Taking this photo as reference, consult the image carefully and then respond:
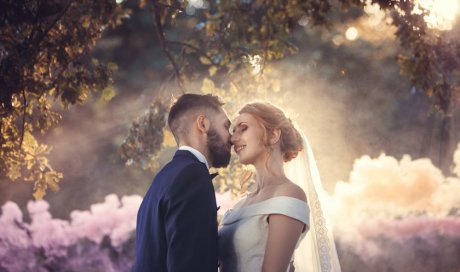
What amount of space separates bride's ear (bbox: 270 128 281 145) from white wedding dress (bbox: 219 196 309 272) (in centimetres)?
36

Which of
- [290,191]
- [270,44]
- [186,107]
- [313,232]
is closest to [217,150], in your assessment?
[186,107]

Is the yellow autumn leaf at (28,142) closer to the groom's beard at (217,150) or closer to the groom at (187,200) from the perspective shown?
the groom at (187,200)

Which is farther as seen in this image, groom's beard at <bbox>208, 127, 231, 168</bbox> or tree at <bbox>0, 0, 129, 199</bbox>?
tree at <bbox>0, 0, 129, 199</bbox>

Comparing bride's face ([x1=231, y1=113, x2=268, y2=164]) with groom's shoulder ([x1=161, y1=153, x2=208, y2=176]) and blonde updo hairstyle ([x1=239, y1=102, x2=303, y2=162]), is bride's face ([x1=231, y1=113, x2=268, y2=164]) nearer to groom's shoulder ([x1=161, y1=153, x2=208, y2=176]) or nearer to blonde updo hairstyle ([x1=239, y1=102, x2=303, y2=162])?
blonde updo hairstyle ([x1=239, y1=102, x2=303, y2=162])

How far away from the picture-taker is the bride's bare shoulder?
2.33 m

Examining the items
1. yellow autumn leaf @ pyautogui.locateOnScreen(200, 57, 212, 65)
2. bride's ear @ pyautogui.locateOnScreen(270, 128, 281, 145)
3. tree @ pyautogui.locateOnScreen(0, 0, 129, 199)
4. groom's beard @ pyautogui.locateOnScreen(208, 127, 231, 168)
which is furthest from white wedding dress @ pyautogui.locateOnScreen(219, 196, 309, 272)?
yellow autumn leaf @ pyautogui.locateOnScreen(200, 57, 212, 65)

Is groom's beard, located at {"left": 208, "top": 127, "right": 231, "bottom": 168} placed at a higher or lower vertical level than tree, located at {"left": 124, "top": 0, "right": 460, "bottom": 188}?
lower

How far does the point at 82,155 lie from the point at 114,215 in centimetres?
64

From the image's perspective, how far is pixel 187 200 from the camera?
203 centimetres

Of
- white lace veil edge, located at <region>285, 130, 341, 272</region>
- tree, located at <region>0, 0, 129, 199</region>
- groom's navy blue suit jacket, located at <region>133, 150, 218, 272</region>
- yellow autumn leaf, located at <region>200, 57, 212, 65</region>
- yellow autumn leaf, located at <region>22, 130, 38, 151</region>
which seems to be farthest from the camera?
yellow autumn leaf, located at <region>200, 57, 212, 65</region>

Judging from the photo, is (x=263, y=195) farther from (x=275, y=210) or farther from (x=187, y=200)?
(x=187, y=200)

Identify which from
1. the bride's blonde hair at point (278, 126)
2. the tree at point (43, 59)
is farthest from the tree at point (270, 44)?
the bride's blonde hair at point (278, 126)

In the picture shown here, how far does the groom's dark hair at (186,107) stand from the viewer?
2.40 metres

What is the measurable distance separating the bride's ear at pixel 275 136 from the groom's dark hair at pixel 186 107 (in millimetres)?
325
